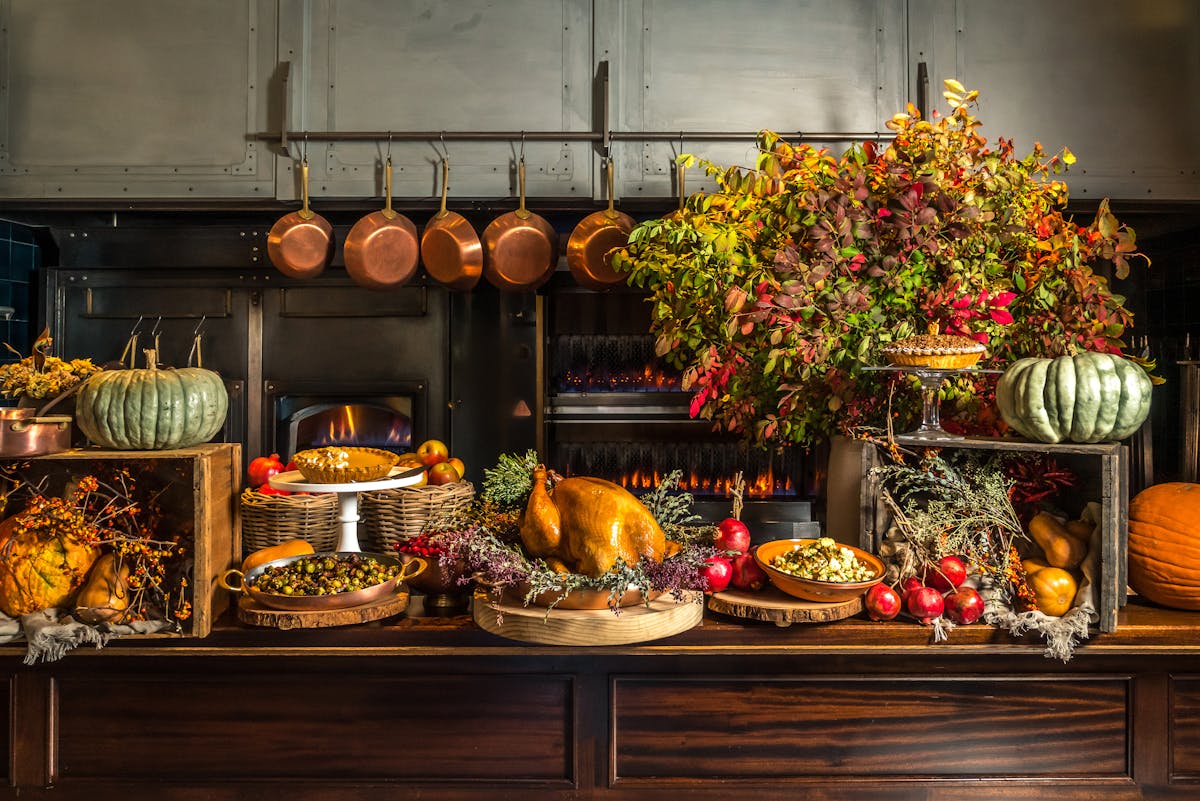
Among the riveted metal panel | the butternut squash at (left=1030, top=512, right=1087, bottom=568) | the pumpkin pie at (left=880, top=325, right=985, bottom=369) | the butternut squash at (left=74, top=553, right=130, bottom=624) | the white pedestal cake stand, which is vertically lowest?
the butternut squash at (left=74, top=553, right=130, bottom=624)

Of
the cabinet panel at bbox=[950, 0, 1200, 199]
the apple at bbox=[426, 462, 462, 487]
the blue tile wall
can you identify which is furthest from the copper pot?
the cabinet panel at bbox=[950, 0, 1200, 199]

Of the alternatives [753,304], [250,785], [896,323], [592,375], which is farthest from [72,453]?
[592,375]

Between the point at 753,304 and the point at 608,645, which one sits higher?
the point at 753,304

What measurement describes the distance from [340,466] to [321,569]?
26cm

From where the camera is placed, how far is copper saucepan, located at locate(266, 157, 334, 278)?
139 inches

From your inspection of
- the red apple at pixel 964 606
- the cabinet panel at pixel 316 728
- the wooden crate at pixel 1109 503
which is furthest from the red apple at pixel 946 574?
the cabinet panel at pixel 316 728

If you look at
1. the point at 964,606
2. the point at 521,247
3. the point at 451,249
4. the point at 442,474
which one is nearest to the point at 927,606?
the point at 964,606

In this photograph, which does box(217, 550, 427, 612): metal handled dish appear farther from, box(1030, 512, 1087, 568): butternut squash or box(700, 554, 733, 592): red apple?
box(1030, 512, 1087, 568): butternut squash

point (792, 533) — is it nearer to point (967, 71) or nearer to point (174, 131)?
point (967, 71)

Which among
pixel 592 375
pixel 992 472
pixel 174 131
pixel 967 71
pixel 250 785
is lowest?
pixel 250 785

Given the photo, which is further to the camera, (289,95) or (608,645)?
(289,95)

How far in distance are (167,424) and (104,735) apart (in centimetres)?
72

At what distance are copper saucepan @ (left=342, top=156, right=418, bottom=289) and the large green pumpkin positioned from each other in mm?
1702

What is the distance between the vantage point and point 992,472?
2.01 meters
